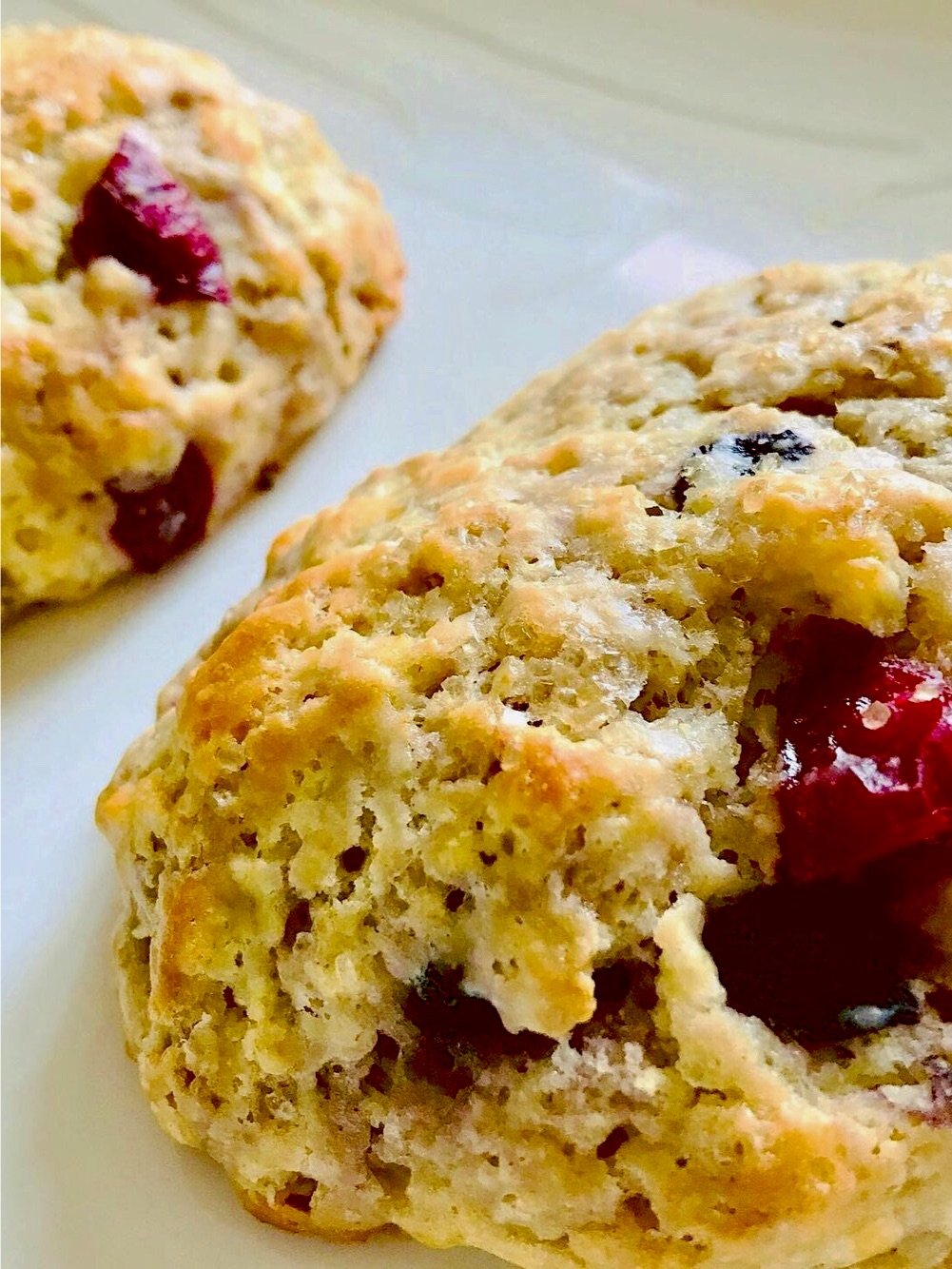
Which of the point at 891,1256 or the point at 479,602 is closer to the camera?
the point at 891,1256

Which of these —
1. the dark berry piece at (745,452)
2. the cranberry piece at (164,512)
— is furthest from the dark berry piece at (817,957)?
the cranberry piece at (164,512)

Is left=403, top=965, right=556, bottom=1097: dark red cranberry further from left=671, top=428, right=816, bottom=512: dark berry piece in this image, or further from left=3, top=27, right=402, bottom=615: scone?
left=3, top=27, right=402, bottom=615: scone

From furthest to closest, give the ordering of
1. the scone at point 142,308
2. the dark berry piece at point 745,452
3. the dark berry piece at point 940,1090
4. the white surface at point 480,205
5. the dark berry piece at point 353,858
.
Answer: the scone at point 142,308, the white surface at point 480,205, the dark berry piece at point 745,452, the dark berry piece at point 353,858, the dark berry piece at point 940,1090

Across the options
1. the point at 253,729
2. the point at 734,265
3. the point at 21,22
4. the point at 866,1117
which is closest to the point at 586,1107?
the point at 866,1117

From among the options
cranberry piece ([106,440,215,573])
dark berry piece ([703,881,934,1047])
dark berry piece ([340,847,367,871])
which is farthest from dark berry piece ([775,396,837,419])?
cranberry piece ([106,440,215,573])

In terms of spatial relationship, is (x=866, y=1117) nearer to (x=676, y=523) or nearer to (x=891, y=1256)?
(x=891, y=1256)

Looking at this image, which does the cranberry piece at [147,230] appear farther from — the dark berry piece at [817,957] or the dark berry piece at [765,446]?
the dark berry piece at [817,957]

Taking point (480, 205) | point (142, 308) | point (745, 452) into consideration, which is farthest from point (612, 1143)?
point (480, 205)
